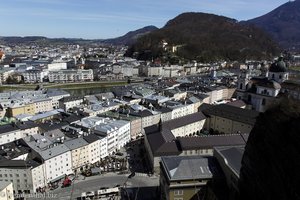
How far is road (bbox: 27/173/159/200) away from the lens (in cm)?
2720

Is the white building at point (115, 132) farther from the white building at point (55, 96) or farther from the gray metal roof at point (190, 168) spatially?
the white building at point (55, 96)

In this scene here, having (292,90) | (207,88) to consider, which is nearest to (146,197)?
(292,90)

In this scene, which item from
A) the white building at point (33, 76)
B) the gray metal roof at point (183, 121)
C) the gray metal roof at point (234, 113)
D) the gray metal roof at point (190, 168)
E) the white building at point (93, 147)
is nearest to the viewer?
the gray metal roof at point (190, 168)

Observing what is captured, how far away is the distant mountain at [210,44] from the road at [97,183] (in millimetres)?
91884

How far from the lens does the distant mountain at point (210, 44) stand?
407ft

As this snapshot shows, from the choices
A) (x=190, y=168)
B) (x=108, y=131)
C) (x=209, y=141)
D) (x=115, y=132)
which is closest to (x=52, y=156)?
(x=108, y=131)

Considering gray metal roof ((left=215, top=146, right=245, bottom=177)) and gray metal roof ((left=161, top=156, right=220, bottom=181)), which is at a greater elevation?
gray metal roof ((left=215, top=146, right=245, bottom=177))

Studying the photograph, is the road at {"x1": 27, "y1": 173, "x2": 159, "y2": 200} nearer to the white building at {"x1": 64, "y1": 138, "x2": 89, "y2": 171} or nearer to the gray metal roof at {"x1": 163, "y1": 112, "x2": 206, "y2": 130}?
the white building at {"x1": 64, "y1": 138, "x2": 89, "y2": 171}

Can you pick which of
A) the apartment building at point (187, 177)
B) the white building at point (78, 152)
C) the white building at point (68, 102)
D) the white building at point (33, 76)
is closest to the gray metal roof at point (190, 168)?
the apartment building at point (187, 177)

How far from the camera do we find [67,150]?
30906 mm

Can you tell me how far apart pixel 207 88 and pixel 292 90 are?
18.8 m

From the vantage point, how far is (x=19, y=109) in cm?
5109

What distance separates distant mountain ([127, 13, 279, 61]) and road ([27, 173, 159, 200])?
3617 inches

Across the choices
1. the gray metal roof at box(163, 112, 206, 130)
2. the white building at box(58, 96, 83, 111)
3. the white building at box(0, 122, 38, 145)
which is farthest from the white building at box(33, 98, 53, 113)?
the gray metal roof at box(163, 112, 206, 130)
